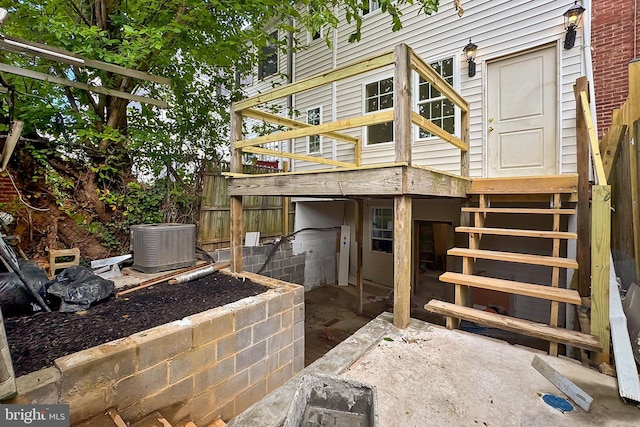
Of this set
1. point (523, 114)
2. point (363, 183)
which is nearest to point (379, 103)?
point (523, 114)

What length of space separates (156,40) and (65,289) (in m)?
2.91

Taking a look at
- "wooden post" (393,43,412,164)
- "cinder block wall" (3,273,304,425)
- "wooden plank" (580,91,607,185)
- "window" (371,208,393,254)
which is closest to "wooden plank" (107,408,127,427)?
"cinder block wall" (3,273,304,425)

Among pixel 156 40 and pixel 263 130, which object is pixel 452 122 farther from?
pixel 156 40

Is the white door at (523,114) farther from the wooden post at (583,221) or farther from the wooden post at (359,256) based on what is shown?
the wooden post at (359,256)

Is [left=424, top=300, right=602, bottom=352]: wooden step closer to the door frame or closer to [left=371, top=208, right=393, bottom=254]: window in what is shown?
the door frame

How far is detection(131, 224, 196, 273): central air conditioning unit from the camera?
392 centimetres

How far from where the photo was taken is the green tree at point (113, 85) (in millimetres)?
3449

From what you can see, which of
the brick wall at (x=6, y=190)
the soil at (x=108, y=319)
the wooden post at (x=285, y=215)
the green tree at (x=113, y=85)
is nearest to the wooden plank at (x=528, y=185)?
the green tree at (x=113, y=85)

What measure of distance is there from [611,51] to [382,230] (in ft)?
16.9

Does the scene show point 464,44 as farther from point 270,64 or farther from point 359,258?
point 270,64

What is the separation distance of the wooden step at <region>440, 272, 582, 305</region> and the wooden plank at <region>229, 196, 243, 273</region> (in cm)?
257

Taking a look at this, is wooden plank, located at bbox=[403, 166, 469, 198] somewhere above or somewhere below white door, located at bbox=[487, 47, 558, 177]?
below

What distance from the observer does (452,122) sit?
511 centimetres

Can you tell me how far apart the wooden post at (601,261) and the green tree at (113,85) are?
331 centimetres
